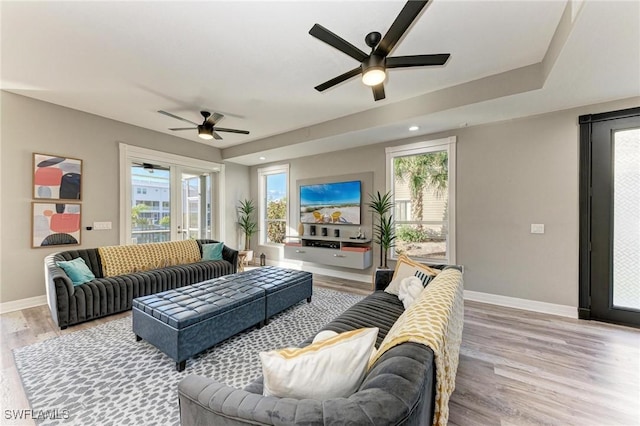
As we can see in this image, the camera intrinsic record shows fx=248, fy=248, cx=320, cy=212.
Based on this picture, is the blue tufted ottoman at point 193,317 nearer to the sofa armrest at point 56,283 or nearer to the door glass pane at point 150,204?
the sofa armrest at point 56,283

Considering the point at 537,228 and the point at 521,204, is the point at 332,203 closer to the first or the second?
the point at 521,204

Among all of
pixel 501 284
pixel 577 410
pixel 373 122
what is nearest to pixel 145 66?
pixel 373 122

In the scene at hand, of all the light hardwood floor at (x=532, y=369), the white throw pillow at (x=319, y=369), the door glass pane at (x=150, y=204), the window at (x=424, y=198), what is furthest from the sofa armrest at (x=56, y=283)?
the window at (x=424, y=198)

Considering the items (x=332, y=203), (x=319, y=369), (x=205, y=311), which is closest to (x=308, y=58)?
(x=205, y=311)

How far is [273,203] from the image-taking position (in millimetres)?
6449

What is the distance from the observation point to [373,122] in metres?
3.85

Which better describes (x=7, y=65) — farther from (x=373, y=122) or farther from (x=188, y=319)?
(x=373, y=122)

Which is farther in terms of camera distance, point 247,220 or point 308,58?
point 247,220

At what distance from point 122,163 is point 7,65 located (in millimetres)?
1811

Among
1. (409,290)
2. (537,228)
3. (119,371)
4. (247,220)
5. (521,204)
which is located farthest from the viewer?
(247,220)

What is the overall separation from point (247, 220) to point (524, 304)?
5.64m

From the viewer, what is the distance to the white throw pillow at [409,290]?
7.30 feet

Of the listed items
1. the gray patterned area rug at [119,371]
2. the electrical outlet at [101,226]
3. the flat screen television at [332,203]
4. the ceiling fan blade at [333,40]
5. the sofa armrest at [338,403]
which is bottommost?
the gray patterned area rug at [119,371]

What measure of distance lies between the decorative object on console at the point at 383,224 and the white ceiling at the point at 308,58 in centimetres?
118
